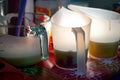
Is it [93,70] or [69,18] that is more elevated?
[69,18]

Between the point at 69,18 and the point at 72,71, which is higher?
the point at 69,18

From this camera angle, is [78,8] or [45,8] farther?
[45,8]

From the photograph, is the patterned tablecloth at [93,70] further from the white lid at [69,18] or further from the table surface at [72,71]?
the white lid at [69,18]

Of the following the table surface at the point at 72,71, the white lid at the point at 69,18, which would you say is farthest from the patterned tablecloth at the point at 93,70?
the white lid at the point at 69,18

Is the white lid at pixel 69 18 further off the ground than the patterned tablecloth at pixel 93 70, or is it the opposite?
the white lid at pixel 69 18

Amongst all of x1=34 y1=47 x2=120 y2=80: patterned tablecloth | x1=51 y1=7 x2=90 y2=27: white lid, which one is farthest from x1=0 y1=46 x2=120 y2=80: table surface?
x1=51 y1=7 x2=90 y2=27: white lid

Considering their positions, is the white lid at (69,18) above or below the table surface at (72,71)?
above

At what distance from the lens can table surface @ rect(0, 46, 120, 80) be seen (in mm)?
629

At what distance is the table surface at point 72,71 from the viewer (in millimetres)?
629

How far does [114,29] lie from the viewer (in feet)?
2.35

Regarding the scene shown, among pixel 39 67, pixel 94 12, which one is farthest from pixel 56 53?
pixel 94 12

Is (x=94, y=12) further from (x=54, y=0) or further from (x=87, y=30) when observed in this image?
Result: (x=54, y=0)

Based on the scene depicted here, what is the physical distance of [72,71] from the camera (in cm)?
67

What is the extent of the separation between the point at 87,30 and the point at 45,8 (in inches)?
12.9
